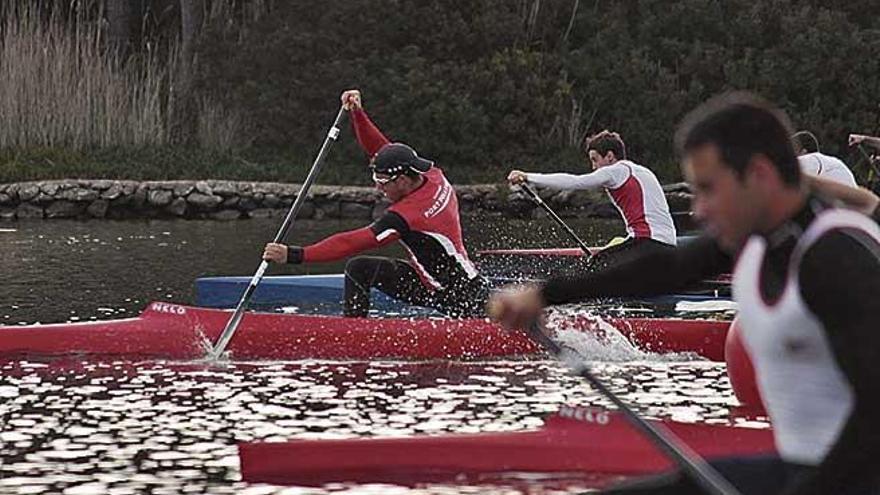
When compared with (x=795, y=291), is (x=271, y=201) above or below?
A: below

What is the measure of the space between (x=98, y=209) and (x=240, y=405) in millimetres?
15572

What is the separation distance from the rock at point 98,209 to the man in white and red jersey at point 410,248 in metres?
13.6

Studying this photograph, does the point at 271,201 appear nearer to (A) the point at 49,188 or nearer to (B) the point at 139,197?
(B) the point at 139,197

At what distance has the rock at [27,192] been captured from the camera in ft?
76.1

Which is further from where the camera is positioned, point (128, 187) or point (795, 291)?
point (128, 187)

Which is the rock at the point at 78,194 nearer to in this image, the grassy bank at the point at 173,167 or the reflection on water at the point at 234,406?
the grassy bank at the point at 173,167

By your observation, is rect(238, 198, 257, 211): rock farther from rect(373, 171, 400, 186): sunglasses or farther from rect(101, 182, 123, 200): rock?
rect(373, 171, 400, 186): sunglasses

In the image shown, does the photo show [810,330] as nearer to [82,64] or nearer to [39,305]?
[39,305]

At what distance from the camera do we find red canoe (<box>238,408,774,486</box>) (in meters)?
6.43

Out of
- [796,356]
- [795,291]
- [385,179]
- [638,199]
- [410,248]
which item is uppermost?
[795,291]

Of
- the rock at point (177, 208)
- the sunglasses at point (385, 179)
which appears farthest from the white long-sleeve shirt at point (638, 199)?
the rock at point (177, 208)

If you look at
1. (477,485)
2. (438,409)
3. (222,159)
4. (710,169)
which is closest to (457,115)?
(222,159)

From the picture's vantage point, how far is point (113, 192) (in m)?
23.7

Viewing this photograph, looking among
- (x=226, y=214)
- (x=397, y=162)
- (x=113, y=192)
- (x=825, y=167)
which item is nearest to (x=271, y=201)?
(x=226, y=214)
